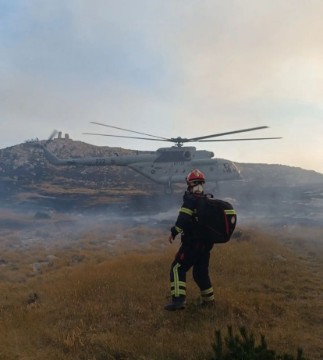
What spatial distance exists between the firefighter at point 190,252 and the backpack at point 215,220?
0.13 meters

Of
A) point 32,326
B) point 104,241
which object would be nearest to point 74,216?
point 104,241

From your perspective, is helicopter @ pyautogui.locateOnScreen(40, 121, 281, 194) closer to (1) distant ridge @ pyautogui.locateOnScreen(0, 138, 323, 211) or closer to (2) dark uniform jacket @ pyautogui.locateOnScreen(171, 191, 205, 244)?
(1) distant ridge @ pyautogui.locateOnScreen(0, 138, 323, 211)

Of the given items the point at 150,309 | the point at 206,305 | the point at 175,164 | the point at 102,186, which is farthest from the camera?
the point at 102,186

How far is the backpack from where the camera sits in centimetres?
589

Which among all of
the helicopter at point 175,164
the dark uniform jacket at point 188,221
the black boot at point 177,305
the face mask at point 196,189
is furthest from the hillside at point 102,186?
the black boot at point 177,305

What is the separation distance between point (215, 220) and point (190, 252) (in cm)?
70

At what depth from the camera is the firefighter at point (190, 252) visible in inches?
234

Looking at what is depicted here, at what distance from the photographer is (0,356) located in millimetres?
4758

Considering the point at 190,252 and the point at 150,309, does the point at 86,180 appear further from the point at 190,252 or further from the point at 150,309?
the point at 190,252

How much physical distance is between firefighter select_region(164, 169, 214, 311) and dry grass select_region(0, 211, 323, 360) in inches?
11.9

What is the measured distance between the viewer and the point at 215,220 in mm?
5914

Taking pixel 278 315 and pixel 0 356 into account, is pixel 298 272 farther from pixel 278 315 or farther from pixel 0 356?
pixel 0 356

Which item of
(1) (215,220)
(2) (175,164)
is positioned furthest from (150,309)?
(2) (175,164)

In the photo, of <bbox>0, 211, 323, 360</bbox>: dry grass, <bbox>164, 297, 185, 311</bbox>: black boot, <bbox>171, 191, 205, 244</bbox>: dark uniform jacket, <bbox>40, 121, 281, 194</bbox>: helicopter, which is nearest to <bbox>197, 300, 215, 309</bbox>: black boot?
<bbox>0, 211, 323, 360</bbox>: dry grass
